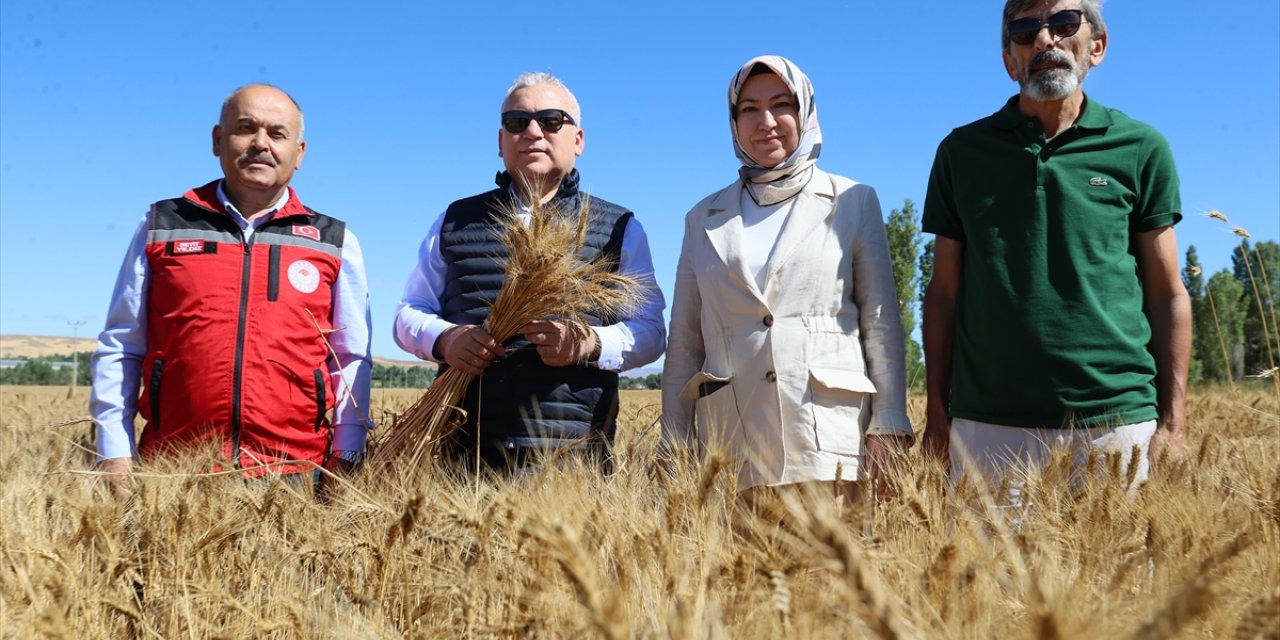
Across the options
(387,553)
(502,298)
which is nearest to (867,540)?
(387,553)

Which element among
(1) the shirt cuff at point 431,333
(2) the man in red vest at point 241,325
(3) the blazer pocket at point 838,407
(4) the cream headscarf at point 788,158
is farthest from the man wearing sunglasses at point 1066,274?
(2) the man in red vest at point 241,325

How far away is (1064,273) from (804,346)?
721 mm

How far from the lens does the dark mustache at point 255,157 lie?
3.04 metres

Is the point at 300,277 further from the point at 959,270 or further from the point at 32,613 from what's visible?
the point at 959,270

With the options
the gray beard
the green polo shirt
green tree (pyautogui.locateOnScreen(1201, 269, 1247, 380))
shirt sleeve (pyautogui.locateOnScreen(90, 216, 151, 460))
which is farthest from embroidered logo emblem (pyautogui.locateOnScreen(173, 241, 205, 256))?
green tree (pyautogui.locateOnScreen(1201, 269, 1247, 380))

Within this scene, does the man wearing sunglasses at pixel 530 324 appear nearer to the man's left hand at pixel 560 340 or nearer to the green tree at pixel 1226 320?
the man's left hand at pixel 560 340

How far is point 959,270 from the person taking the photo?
2.81 metres

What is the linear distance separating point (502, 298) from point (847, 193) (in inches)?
41.8

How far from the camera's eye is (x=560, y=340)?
2883mm

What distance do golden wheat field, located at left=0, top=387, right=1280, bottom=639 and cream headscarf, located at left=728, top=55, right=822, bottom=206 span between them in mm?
903

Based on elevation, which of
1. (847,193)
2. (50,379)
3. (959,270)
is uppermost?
(847,193)

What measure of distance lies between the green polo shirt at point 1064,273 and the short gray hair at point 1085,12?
213 millimetres

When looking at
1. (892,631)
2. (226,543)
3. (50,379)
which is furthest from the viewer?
(50,379)

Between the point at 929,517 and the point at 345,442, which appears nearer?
the point at 929,517
